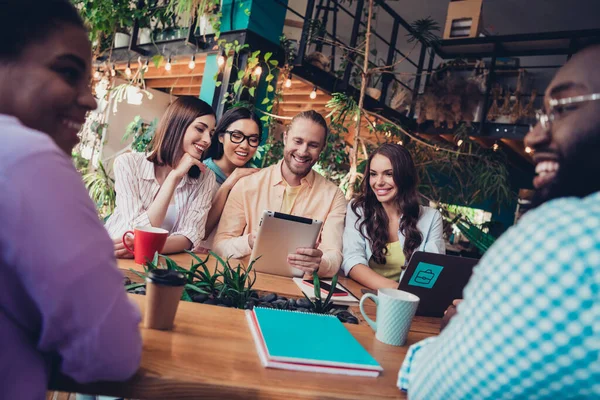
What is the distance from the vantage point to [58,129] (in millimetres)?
727

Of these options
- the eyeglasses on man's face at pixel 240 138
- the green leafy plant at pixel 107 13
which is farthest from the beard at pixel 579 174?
the green leafy plant at pixel 107 13

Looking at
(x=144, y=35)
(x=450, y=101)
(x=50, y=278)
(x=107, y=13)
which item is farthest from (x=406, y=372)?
(x=450, y=101)

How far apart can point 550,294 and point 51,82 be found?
83cm

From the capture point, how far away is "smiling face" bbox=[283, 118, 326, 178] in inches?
99.1

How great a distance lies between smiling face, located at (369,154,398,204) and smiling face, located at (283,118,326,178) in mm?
378

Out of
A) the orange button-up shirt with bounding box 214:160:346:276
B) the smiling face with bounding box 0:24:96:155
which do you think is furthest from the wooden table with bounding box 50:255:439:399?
the orange button-up shirt with bounding box 214:160:346:276

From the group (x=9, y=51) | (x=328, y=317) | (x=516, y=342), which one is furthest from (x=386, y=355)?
(x=9, y=51)

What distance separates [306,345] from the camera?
0.89 m

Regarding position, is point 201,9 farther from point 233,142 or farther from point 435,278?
point 435,278

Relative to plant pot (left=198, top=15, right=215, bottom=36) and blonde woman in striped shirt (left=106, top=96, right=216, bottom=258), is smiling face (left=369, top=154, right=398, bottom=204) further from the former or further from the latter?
plant pot (left=198, top=15, right=215, bottom=36)

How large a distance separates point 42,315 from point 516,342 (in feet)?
2.20

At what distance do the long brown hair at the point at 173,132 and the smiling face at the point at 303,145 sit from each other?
56 centimetres

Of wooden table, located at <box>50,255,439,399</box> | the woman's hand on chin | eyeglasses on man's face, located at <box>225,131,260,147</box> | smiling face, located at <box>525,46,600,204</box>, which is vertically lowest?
wooden table, located at <box>50,255,439,399</box>

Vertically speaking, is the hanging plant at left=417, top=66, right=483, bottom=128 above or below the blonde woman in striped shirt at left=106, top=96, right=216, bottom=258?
above
